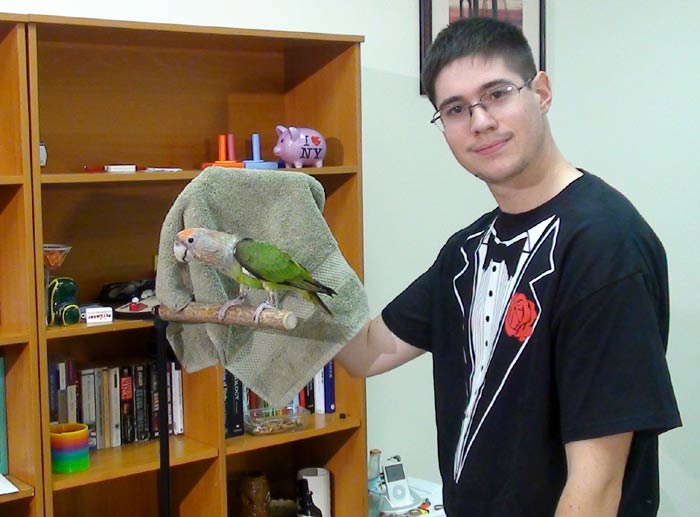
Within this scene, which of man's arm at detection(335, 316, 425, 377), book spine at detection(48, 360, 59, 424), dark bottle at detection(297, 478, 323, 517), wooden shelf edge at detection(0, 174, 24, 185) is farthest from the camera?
dark bottle at detection(297, 478, 323, 517)

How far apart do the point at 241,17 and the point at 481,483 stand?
4.90ft

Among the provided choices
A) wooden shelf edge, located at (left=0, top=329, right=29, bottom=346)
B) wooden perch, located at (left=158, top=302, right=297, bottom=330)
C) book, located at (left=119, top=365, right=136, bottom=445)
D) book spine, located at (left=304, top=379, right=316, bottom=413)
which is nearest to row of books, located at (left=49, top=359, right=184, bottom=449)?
book, located at (left=119, top=365, right=136, bottom=445)

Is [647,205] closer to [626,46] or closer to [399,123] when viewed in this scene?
[626,46]

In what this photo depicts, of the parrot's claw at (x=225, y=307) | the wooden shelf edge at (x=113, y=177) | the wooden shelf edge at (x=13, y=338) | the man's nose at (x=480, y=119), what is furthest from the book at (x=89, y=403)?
the man's nose at (x=480, y=119)

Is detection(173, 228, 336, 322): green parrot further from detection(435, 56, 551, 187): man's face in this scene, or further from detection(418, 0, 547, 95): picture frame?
detection(418, 0, 547, 95): picture frame

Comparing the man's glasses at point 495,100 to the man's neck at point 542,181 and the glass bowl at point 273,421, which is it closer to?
the man's neck at point 542,181

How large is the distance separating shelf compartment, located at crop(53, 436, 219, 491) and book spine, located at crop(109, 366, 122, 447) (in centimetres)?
3

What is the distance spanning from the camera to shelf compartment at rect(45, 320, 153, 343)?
1.90 m

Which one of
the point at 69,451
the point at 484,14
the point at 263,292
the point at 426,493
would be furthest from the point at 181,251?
the point at 484,14

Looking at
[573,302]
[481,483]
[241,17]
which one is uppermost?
[241,17]

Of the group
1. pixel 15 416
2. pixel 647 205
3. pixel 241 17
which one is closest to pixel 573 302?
pixel 15 416

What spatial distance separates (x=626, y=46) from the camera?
295 centimetres

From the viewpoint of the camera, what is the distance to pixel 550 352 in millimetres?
1283

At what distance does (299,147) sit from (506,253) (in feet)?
3.02
